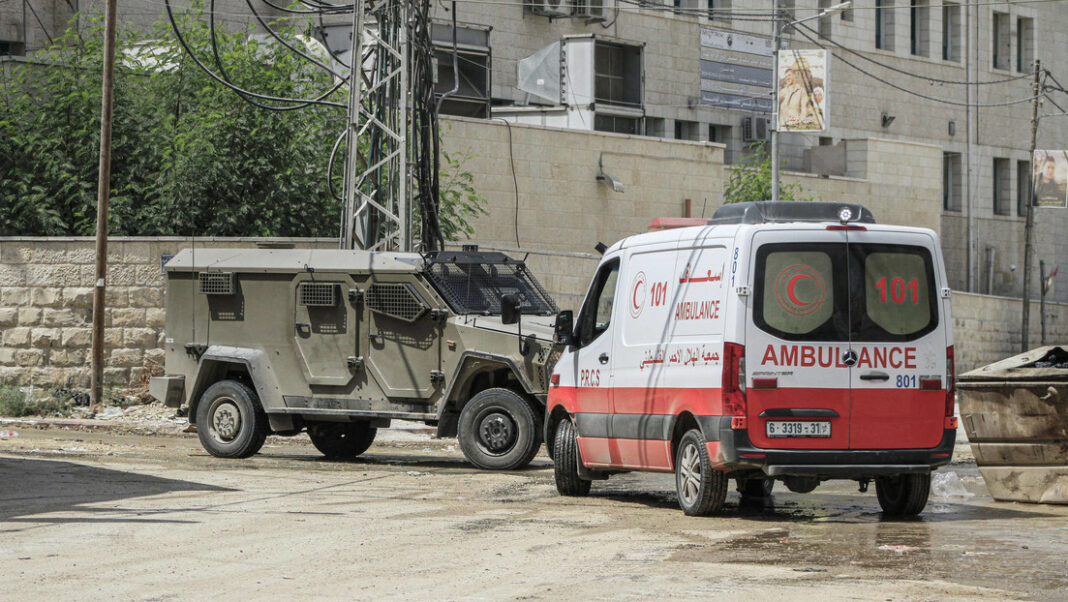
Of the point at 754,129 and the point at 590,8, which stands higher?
the point at 590,8

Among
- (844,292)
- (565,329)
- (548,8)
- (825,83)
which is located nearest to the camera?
(844,292)

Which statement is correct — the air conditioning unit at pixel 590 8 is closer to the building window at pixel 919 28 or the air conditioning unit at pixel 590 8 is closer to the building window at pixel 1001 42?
the building window at pixel 919 28

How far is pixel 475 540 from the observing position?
414 inches

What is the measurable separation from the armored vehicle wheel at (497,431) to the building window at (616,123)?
2711 centimetres

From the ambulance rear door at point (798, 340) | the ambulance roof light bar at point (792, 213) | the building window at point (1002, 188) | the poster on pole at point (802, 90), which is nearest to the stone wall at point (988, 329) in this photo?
the poster on pole at point (802, 90)

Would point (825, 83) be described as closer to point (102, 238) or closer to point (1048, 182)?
point (1048, 182)

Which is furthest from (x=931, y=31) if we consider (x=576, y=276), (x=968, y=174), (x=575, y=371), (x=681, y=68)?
(x=575, y=371)

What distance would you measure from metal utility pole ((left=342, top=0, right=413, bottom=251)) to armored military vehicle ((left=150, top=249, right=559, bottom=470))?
8.62 feet

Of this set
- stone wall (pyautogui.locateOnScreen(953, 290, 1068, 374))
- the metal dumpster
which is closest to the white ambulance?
the metal dumpster

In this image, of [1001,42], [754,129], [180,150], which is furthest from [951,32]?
[180,150]

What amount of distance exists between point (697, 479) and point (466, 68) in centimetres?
2754

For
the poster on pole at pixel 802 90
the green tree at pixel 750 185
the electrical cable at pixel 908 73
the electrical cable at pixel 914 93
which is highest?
the electrical cable at pixel 908 73

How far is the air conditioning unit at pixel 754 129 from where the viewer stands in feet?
155

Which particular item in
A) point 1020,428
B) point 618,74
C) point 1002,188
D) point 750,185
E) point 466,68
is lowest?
point 1020,428
